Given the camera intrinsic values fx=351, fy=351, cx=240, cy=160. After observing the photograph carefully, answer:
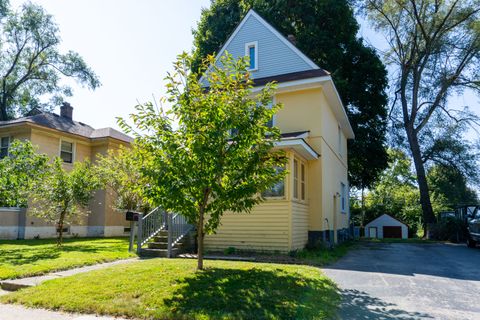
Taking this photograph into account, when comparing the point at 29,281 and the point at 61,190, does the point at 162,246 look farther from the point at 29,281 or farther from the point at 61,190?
the point at 61,190

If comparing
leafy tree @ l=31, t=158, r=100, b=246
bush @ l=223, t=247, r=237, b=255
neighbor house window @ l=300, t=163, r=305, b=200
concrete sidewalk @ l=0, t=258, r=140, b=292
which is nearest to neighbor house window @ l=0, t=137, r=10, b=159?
leafy tree @ l=31, t=158, r=100, b=246

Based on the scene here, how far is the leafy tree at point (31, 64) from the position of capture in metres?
29.8

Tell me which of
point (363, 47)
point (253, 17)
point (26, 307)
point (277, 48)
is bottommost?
point (26, 307)

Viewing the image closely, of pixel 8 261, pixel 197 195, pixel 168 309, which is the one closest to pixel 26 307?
pixel 168 309

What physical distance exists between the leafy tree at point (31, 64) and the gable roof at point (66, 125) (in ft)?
36.9

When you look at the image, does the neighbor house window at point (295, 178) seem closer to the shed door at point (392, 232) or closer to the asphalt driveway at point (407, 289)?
the asphalt driveway at point (407, 289)

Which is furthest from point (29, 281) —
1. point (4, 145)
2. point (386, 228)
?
point (386, 228)

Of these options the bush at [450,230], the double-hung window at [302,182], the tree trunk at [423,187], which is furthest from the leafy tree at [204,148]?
the tree trunk at [423,187]

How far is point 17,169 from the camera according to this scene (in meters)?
11.0

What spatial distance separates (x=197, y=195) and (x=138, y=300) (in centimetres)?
231

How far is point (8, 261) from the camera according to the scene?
30.9 ft

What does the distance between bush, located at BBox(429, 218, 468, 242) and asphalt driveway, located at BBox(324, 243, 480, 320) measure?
11254 mm

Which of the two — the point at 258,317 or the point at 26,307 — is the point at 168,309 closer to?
the point at 258,317

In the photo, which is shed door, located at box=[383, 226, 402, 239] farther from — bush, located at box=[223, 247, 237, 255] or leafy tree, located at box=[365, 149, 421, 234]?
bush, located at box=[223, 247, 237, 255]
